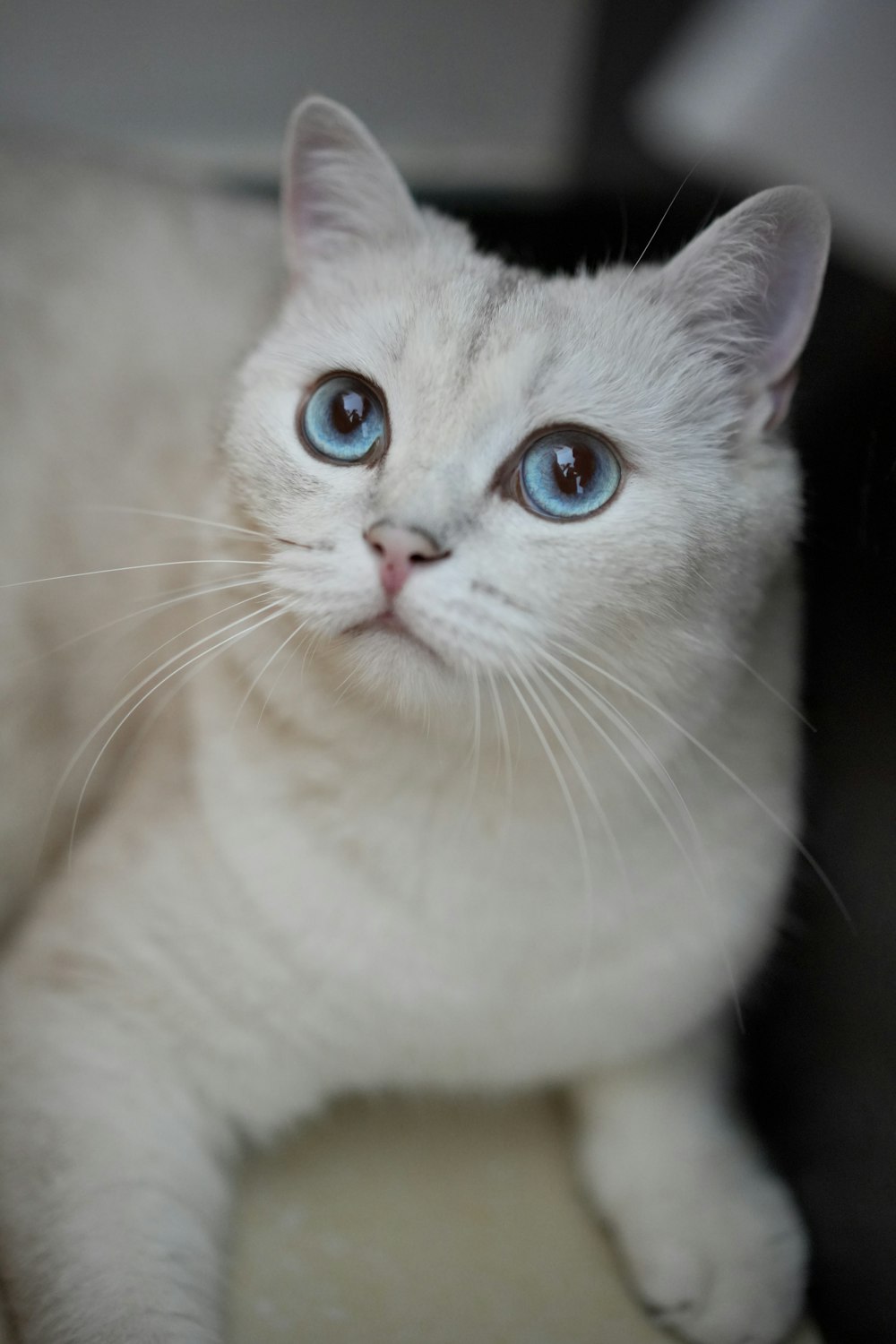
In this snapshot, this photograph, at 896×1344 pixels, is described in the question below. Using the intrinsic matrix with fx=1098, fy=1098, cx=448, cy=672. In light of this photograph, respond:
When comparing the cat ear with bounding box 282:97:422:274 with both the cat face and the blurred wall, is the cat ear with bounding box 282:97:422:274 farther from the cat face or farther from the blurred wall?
the blurred wall

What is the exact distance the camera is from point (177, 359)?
179 cm

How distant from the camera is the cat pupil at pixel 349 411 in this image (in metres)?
1.22

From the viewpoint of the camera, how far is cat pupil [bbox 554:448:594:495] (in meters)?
1.15

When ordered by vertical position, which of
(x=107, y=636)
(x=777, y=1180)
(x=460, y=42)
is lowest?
(x=777, y=1180)

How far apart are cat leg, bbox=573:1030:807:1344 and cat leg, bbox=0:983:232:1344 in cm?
53

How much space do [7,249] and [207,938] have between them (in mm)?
1136

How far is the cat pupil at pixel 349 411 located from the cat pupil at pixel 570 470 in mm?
227

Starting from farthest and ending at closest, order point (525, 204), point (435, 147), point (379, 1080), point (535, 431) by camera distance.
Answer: point (435, 147)
point (525, 204)
point (379, 1080)
point (535, 431)

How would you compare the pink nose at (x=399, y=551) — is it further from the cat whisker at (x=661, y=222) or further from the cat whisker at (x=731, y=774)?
the cat whisker at (x=661, y=222)

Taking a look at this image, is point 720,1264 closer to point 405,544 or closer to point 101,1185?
point 101,1185

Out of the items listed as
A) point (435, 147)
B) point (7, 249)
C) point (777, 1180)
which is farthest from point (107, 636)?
point (435, 147)

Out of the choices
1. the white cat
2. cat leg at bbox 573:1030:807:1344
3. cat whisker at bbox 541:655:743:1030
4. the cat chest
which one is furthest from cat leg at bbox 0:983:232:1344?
cat whisker at bbox 541:655:743:1030

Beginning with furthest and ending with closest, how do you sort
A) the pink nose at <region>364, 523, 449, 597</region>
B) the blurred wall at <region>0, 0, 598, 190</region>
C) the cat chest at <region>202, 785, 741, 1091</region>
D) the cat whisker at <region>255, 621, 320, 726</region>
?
1. the blurred wall at <region>0, 0, 598, 190</region>
2. the cat chest at <region>202, 785, 741, 1091</region>
3. the cat whisker at <region>255, 621, 320, 726</region>
4. the pink nose at <region>364, 523, 449, 597</region>

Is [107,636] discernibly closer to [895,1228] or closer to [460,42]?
[895,1228]
